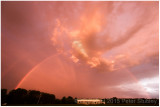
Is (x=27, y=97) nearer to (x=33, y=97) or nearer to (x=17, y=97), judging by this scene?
(x=33, y=97)

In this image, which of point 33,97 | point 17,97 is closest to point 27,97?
point 33,97

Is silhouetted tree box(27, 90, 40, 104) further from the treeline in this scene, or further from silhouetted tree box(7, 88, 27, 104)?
silhouetted tree box(7, 88, 27, 104)

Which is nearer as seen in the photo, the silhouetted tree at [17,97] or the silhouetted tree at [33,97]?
the silhouetted tree at [17,97]

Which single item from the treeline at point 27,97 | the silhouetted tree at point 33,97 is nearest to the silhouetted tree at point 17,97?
the treeline at point 27,97

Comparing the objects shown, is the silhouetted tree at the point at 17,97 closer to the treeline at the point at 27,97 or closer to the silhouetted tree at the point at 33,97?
the treeline at the point at 27,97

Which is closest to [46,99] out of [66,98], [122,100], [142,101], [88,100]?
[66,98]

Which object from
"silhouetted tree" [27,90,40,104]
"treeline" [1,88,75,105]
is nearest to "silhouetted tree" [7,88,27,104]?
"treeline" [1,88,75,105]

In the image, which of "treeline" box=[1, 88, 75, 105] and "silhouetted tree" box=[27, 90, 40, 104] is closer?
"treeline" box=[1, 88, 75, 105]
